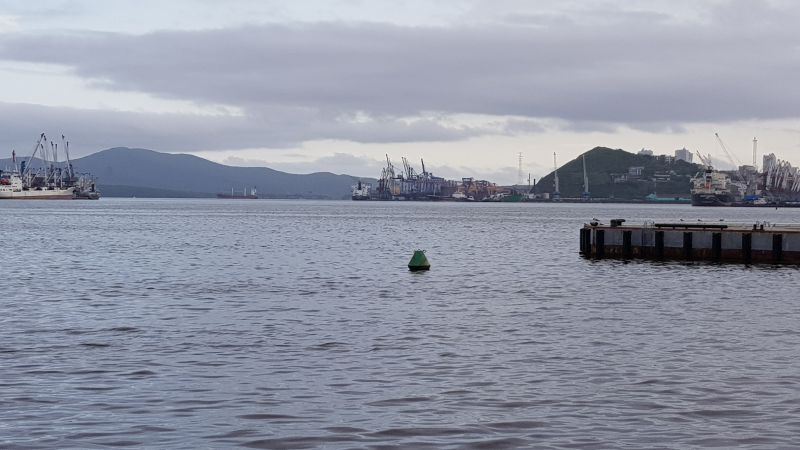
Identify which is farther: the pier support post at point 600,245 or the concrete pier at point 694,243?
the pier support post at point 600,245

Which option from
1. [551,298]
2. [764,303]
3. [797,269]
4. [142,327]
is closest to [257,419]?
[142,327]

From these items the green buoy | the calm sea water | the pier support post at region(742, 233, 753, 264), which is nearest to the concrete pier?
the pier support post at region(742, 233, 753, 264)

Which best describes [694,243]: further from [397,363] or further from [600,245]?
[397,363]

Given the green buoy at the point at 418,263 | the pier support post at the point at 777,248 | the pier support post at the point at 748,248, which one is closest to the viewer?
the green buoy at the point at 418,263

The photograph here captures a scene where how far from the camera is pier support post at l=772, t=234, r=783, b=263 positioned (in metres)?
64.0

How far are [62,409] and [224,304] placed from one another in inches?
793

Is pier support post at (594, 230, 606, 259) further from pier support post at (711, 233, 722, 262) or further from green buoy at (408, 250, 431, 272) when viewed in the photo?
green buoy at (408, 250, 431, 272)

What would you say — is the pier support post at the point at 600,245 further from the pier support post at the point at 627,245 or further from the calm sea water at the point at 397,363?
the calm sea water at the point at 397,363

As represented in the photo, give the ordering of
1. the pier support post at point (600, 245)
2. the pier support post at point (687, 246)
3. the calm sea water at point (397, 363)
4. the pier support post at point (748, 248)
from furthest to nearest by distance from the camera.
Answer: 1. the pier support post at point (600, 245)
2. the pier support post at point (687, 246)
3. the pier support post at point (748, 248)
4. the calm sea water at point (397, 363)

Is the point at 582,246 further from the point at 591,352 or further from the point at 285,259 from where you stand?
the point at 591,352

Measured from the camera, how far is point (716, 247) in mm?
66000

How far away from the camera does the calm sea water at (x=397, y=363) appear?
59.2ft

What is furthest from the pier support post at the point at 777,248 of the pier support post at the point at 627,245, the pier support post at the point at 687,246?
the pier support post at the point at 627,245

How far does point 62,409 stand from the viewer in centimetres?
1955
